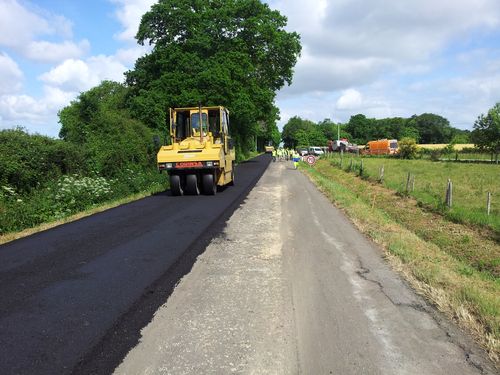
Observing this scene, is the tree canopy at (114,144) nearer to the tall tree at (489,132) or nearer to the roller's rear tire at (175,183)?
the roller's rear tire at (175,183)

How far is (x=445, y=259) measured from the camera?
27.7 feet

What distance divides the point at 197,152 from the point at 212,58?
79.5 ft

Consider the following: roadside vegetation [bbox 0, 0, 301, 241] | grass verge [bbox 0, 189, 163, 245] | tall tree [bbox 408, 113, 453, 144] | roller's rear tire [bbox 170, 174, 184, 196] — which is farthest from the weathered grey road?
tall tree [bbox 408, 113, 453, 144]

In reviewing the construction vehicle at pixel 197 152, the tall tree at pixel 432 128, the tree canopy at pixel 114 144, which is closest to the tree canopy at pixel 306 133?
the tall tree at pixel 432 128

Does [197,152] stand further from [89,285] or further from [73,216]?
[89,285]

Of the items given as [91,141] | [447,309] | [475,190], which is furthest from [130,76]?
[447,309]

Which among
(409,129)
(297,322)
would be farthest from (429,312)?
(409,129)

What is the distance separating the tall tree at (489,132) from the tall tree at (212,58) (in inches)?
1100

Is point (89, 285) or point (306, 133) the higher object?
point (306, 133)

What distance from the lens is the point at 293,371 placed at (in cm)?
379

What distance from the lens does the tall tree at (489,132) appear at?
177 feet

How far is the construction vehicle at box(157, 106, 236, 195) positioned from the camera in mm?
15398

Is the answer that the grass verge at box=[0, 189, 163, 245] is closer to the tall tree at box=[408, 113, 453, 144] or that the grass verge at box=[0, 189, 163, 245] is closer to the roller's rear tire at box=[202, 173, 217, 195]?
the roller's rear tire at box=[202, 173, 217, 195]

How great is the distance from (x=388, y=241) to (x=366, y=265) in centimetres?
190
